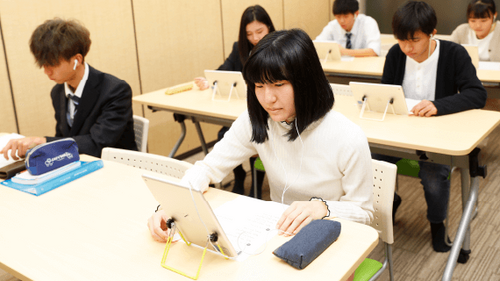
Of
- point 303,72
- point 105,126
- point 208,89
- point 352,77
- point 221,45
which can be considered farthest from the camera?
point 221,45

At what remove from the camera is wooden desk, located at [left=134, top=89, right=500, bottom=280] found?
186cm

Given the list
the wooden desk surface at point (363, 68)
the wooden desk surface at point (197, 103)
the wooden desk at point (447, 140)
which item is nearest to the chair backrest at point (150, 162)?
the wooden desk surface at point (197, 103)

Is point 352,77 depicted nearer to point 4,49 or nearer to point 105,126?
point 105,126

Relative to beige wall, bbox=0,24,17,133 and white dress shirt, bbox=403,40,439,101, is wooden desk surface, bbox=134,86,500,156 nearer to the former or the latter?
white dress shirt, bbox=403,40,439,101

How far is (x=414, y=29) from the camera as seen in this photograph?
2.14 meters

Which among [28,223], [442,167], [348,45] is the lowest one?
[442,167]

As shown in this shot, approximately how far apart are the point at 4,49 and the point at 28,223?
1.96 meters

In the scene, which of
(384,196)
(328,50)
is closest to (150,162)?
(384,196)

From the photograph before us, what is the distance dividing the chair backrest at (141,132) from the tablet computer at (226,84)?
0.68 m

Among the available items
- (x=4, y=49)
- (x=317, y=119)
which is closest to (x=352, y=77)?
(x=317, y=119)

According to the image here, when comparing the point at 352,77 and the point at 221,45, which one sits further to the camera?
the point at 221,45

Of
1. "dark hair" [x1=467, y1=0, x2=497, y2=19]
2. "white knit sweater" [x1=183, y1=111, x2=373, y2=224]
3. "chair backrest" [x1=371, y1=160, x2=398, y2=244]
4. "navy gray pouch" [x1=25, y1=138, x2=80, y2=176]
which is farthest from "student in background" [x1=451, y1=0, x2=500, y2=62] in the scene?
"navy gray pouch" [x1=25, y1=138, x2=80, y2=176]

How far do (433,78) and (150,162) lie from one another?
162 centimetres

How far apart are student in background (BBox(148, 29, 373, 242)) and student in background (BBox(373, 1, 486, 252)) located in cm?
105
